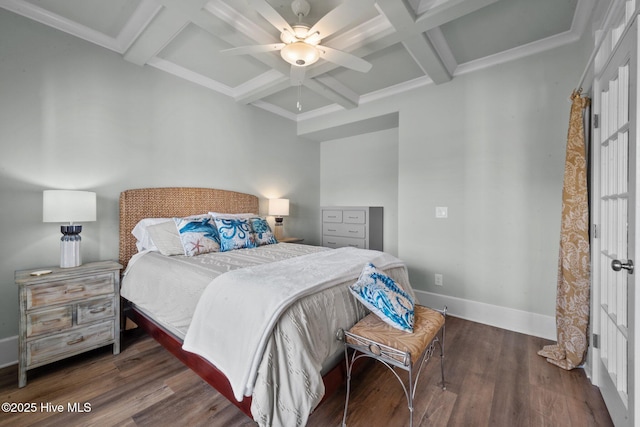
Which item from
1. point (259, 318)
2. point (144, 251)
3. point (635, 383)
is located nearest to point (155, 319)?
point (144, 251)

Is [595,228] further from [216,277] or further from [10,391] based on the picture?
[10,391]

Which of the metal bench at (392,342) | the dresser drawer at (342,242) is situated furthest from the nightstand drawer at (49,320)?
the dresser drawer at (342,242)

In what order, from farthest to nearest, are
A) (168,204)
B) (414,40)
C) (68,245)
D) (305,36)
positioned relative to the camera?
(168,204), (414,40), (68,245), (305,36)

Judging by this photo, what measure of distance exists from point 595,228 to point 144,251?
11.4 ft

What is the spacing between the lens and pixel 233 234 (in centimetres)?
274

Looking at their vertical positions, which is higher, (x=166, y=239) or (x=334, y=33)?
(x=334, y=33)

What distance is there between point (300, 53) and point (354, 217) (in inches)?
95.7

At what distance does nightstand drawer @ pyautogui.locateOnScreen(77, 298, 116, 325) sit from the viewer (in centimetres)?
202

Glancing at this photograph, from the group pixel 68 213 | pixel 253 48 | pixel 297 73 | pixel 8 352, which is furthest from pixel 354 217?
pixel 8 352

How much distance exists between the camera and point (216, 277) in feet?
5.50

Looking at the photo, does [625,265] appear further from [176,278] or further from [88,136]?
[88,136]

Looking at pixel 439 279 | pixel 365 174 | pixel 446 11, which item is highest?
pixel 446 11

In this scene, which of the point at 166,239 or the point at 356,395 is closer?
the point at 356,395

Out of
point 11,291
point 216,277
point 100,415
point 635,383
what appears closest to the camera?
point 635,383
